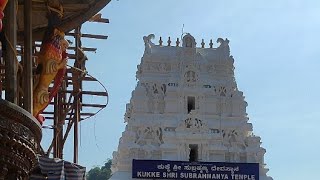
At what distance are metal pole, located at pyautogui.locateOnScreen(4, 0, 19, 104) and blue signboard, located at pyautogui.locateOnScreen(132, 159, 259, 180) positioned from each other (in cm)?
3031

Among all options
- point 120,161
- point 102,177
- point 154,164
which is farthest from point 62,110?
point 102,177

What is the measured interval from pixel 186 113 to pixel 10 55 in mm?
34903

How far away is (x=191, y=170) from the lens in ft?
115

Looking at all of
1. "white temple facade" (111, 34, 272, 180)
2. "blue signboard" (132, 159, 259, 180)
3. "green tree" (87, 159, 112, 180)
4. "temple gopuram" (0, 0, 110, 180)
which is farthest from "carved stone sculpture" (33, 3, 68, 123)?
"green tree" (87, 159, 112, 180)

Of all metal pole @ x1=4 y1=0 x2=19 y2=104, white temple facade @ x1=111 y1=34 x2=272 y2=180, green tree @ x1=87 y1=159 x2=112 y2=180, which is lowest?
metal pole @ x1=4 y1=0 x2=19 y2=104

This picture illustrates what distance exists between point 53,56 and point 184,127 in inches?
1301

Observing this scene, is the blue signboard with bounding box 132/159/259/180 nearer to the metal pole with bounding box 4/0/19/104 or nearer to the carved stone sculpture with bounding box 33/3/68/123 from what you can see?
the carved stone sculpture with bounding box 33/3/68/123

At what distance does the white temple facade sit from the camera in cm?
3816

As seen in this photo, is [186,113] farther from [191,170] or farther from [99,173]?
[99,173]

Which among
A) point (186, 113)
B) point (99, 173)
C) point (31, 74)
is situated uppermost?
point (99, 173)

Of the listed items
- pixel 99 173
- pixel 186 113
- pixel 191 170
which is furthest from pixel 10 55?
pixel 99 173

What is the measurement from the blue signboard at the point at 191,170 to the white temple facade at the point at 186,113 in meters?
2.20

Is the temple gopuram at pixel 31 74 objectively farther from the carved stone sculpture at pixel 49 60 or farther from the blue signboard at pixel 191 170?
the blue signboard at pixel 191 170

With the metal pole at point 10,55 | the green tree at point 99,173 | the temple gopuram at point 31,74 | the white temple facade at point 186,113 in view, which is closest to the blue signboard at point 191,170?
the white temple facade at point 186,113
